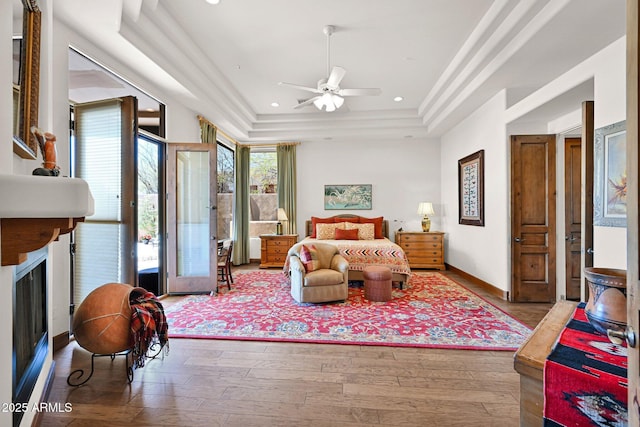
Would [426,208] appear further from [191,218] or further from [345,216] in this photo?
[191,218]

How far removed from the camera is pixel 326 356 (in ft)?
8.38

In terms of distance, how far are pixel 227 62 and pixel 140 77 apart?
1.14 meters

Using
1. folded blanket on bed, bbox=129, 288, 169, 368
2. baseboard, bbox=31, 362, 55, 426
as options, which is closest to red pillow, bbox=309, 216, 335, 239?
folded blanket on bed, bbox=129, 288, 169, 368

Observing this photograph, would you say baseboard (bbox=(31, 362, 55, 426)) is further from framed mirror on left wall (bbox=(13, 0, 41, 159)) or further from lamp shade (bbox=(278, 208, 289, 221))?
lamp shade (bbox=(278, 208, 289, 221))

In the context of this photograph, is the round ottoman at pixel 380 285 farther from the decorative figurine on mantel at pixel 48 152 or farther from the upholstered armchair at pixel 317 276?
the decorative figurine on mantel at pixel 48 152

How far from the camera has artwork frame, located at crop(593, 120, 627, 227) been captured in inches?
99.0

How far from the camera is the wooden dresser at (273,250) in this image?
6.44 metres

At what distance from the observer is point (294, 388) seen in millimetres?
2094

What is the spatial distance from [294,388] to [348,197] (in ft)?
16.9

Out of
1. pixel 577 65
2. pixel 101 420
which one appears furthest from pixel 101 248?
pixel 577 65

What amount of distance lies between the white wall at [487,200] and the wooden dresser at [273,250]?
3551mm

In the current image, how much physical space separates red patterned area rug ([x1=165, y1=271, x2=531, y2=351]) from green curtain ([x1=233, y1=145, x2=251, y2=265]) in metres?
2.24

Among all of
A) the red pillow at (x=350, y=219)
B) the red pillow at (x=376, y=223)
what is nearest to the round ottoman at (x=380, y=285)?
the red pillow at (x=376, y=223)

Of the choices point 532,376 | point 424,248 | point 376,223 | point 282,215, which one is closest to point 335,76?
point 532,376
